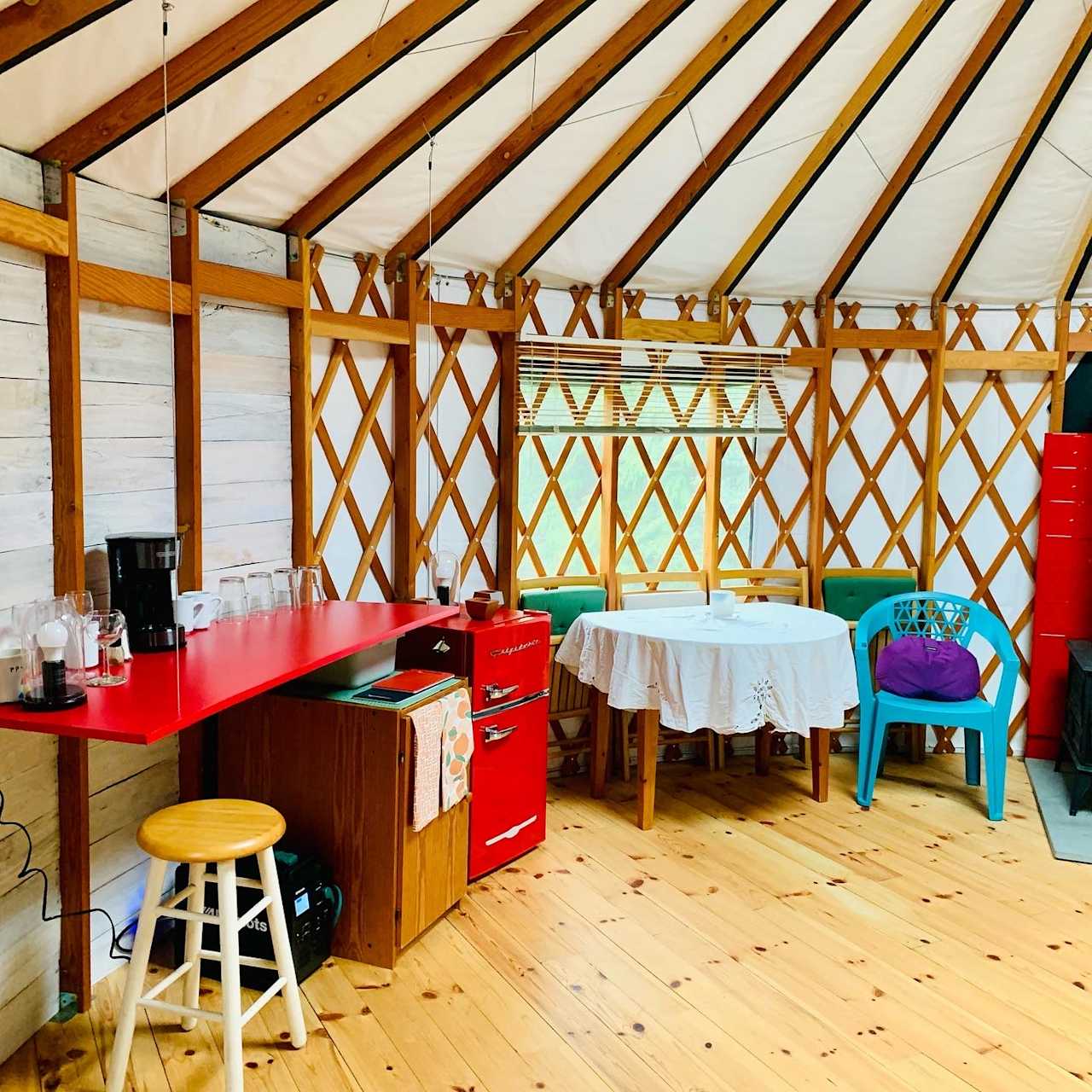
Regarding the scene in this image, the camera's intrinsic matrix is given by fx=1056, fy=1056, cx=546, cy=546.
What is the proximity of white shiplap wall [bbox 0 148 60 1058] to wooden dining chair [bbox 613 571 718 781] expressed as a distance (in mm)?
2398

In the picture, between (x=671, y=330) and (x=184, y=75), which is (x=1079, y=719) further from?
(x=184, y=75)

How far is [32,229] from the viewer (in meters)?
2.35

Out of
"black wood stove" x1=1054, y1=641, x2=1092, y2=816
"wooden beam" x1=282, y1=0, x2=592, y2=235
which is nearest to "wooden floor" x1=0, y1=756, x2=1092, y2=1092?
"black wood stove" x1=1054, y1=641, x2=1092, y2=816

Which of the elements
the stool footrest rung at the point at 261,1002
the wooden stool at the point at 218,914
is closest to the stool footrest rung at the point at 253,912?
the wooden stool at the point at 218,914

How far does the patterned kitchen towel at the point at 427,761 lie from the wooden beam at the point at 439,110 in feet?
5.15

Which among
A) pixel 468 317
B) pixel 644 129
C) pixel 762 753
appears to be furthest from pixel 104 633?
pixel 762 753

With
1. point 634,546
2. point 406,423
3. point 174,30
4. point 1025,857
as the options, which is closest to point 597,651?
point 634,546

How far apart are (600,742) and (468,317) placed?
174 centimetres

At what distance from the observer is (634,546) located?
182 inches

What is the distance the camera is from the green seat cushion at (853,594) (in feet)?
15.6

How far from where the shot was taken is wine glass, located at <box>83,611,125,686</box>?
238cm

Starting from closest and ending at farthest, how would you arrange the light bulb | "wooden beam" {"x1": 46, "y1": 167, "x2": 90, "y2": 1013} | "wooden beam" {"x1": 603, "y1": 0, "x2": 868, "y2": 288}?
the light bulb
"wooden beam" {"x1": 46, "y1": 167, "x2": 90, "y2": 1013}
"wooden beam" {"x1": 603, "y1": 0, "x2": 868, "y2": 288}

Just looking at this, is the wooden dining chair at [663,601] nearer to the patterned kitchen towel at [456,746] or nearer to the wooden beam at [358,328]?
the patterned kitchen towel at [456,746]

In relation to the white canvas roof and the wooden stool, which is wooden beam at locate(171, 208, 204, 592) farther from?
the wooden stool
